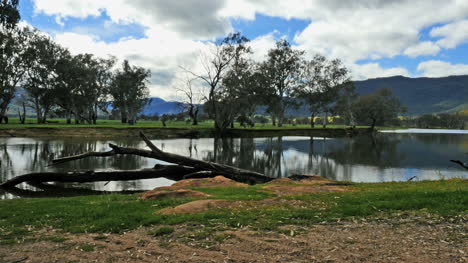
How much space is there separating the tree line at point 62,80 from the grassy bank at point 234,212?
177ft

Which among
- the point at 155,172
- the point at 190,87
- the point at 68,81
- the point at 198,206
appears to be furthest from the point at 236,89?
the point at 198,206

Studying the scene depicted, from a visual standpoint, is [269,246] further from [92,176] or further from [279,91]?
[279,91]

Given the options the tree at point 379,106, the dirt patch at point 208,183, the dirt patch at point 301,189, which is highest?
the tree at point 379,106

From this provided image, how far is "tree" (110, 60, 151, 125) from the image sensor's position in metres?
85.3

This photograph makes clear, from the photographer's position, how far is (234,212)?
8727 millimetres

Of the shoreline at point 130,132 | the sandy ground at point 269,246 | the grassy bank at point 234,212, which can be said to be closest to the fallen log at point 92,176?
the grassy bank at point 234,212

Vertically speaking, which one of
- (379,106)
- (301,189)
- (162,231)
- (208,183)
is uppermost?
(379,106)

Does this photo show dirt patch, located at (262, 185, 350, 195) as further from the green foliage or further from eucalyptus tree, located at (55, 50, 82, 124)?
eucalyptus tree, located at (55, 50, 82, 124)

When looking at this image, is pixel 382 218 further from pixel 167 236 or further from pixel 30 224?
pixel 30 224

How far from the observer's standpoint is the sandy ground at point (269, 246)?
227 inches

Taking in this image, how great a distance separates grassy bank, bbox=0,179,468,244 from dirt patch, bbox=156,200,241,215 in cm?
34

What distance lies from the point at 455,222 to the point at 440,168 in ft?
67.1

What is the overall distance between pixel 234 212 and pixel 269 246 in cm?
256

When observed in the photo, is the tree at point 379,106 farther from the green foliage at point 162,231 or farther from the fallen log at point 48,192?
the green foliage at point 162,231
